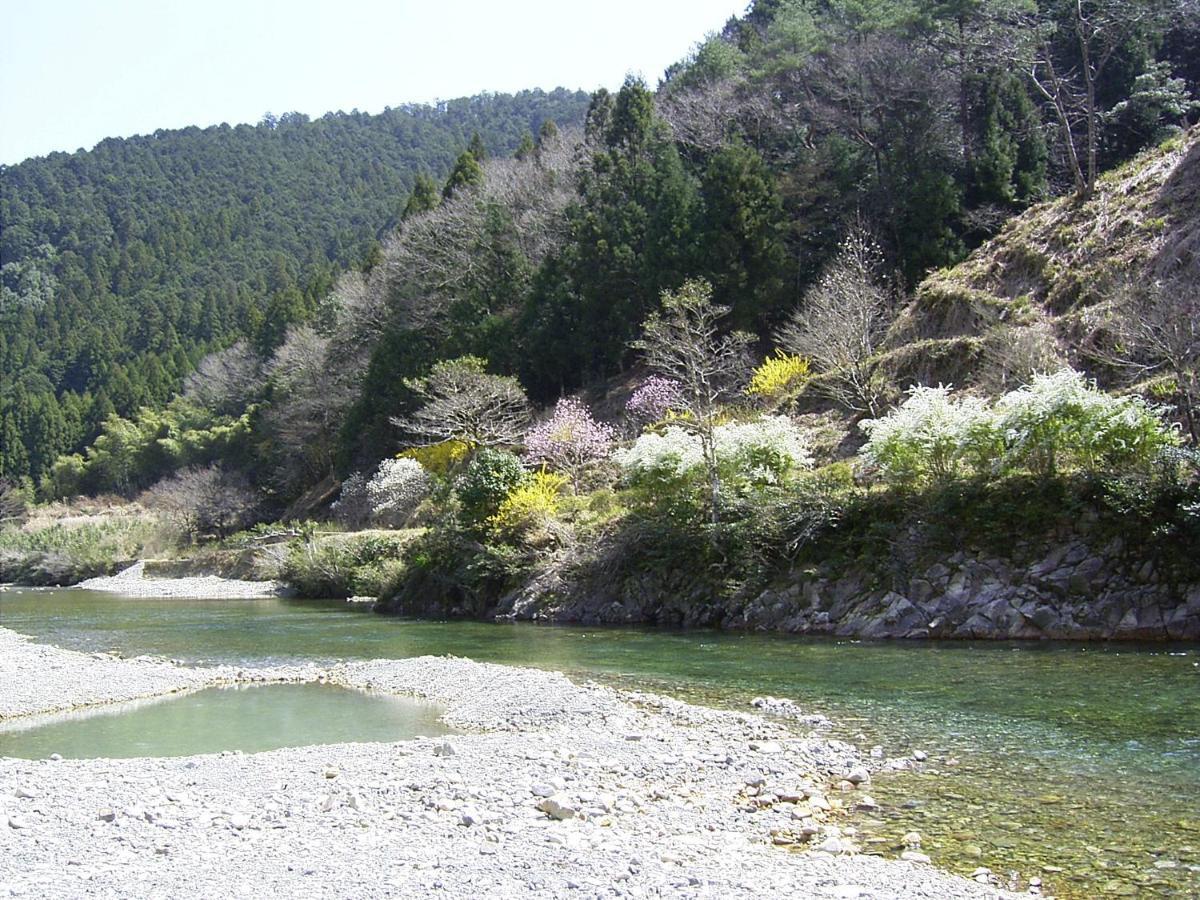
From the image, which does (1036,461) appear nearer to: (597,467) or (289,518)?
(597,467)

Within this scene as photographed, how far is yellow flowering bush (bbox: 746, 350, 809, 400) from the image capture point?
1347 inches

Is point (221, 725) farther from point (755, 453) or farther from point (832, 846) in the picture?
point (755, 453)

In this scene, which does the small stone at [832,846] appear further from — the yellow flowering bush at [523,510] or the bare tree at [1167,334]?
the yellow flowering bush at [523,510]

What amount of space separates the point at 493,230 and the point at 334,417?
1364 centimetres

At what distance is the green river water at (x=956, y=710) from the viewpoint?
816cm

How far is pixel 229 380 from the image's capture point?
7556 centimetres

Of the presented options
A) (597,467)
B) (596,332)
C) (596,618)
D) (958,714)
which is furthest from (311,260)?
(958,714)

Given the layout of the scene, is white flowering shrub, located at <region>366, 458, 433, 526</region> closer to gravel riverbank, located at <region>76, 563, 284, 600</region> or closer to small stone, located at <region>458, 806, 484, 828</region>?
gravel riverbank, located at <region>76, 563, 284, 600</region>

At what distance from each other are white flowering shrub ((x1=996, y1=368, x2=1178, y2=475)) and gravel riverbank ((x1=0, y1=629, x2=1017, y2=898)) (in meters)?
10.1

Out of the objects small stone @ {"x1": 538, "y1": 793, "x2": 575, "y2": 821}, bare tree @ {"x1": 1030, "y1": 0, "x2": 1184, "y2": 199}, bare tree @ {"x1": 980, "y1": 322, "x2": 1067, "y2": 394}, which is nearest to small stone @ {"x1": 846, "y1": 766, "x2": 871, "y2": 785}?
small stone @ {"x1": 538, "y1": 793, "x2": 575, "y2": 821}

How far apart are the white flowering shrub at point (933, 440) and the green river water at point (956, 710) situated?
4.05 metres

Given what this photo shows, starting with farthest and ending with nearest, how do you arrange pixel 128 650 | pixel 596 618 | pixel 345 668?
pixel 596 618, pixel 128 650, pixel 345 668

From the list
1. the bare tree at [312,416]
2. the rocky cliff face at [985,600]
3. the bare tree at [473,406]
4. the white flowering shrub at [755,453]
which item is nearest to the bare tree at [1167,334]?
the rocky cliff face at [985,600]

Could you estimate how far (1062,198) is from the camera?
3522cm
